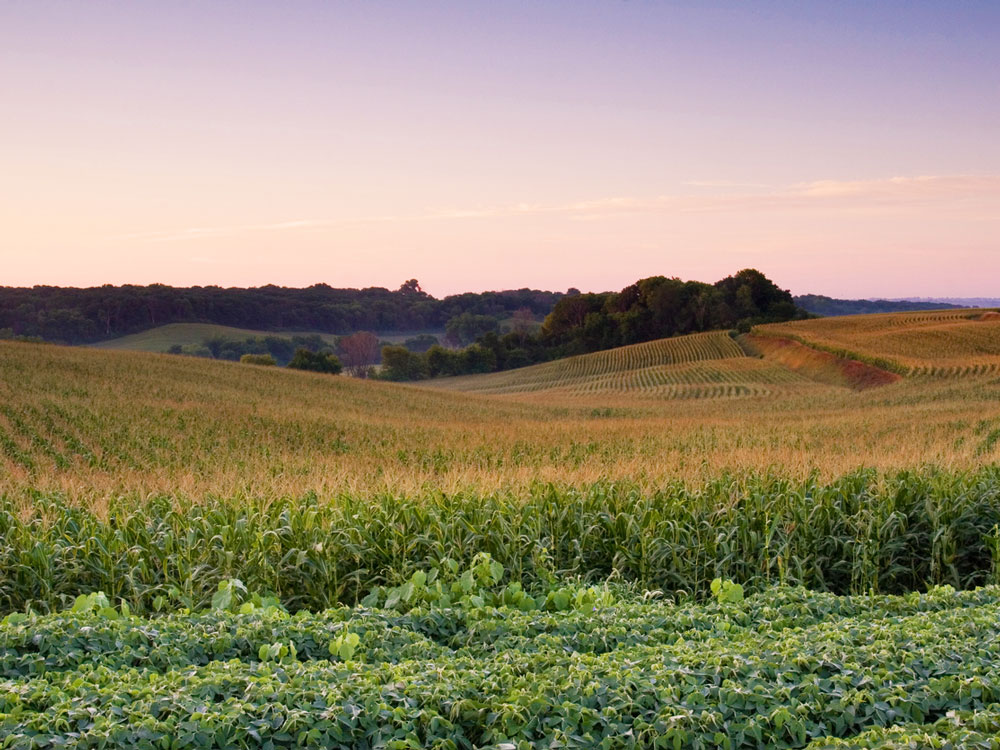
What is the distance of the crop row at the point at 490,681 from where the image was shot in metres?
3.40

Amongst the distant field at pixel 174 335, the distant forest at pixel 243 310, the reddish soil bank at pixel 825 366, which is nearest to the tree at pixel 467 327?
the distant forest at pixel 243 310

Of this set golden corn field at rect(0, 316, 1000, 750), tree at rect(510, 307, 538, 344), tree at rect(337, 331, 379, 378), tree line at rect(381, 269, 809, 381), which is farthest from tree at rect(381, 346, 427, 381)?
golden corn field at rect(0, 316, 1000, 750)

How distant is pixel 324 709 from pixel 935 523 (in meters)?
6.84

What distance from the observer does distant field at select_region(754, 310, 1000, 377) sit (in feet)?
176

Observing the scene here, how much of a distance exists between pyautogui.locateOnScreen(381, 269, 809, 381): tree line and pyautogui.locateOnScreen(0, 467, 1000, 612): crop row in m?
113

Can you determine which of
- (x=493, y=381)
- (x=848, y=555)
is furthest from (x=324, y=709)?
(x=493, y=381)

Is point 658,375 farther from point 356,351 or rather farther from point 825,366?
point 356,351

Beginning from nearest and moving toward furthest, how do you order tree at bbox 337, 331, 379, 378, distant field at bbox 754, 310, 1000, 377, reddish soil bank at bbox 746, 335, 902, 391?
distant field at bbox 754, 310, 1000, 377, reddish soil bank at bbox 746, 335, 902, 391, tree at bbox 337, 331, 379, 378

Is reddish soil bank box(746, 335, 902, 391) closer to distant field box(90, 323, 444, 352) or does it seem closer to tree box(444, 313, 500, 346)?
tree box(444, 313, 500, 346)

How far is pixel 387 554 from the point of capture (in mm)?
7219

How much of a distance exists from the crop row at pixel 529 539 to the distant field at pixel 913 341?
48.4 m

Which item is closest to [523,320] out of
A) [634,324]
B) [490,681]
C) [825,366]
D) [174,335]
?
[634,324]

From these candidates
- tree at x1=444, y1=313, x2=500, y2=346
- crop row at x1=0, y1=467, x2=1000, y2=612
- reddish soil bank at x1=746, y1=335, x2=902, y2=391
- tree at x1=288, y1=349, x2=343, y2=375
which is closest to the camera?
crop row at x1=0, y1=467, x2=1000, y2=612

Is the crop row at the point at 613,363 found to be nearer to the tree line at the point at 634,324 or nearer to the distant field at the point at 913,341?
the distant field at the point at 913,341
